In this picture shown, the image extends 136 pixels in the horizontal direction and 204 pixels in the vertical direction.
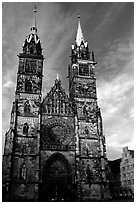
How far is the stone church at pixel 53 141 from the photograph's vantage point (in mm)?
25234

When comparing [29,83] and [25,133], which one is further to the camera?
[29,83]

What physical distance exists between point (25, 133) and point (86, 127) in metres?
8.65

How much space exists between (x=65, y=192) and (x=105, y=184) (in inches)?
205

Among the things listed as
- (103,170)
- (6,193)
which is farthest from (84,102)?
(6,193)

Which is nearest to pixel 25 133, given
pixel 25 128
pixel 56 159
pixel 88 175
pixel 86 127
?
pixel 25 128

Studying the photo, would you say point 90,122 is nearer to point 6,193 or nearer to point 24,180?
point 24,180

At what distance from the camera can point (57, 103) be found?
30594 millimetres

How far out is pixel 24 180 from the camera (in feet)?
81.8

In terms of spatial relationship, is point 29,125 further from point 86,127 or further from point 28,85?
point 86,127

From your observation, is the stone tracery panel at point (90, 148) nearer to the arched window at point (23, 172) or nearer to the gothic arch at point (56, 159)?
the gothic arch at point (56, 159)

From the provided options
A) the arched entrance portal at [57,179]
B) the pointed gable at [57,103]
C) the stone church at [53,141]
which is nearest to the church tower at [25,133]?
the stone church at [53,141]

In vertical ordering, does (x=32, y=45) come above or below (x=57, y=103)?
above

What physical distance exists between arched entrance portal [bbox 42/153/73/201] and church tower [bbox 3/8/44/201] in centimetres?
156

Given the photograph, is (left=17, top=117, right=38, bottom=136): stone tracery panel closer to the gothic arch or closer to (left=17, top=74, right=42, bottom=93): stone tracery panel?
the gothic arch
